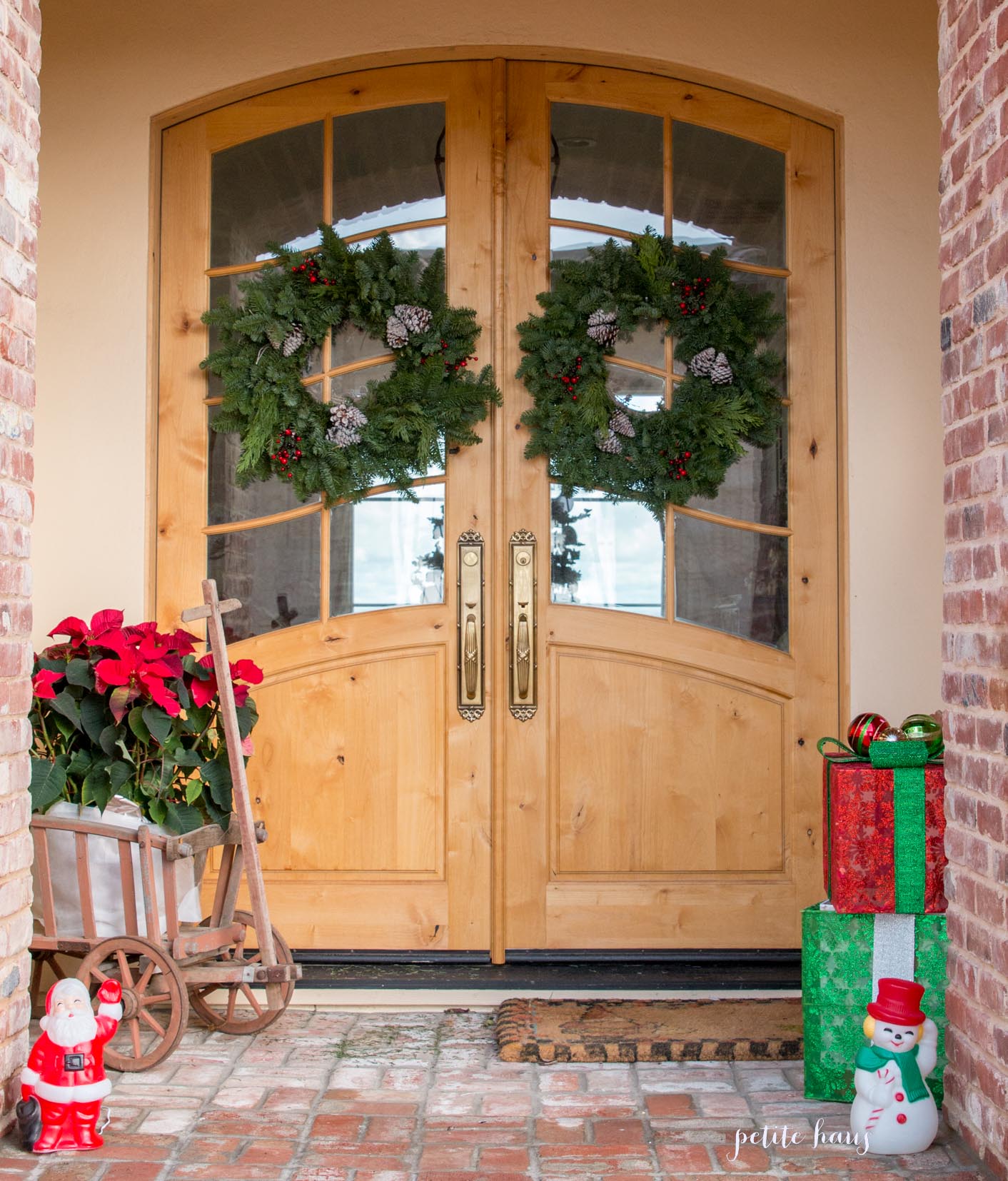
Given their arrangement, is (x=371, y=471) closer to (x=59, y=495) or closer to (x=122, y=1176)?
(x=59, y=495)

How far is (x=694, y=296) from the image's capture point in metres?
3.32

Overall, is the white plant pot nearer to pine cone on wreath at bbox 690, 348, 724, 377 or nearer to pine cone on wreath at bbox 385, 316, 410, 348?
pine cone on wreath at bbox 385, 316, 410, 348

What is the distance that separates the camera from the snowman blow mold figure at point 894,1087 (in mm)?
2143

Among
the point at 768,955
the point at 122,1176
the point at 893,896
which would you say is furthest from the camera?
the point at 768,955

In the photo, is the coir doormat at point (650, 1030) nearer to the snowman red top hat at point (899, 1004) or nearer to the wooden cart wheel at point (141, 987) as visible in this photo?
the snowman red top hat at point (899, 1004)

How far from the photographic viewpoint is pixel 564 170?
11.2 feet

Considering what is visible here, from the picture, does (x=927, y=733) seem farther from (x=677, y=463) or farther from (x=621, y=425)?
(x=621, y=425)

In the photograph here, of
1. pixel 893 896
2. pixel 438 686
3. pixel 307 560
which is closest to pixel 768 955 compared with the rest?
pixel 893 896

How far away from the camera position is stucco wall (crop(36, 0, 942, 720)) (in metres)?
3.28

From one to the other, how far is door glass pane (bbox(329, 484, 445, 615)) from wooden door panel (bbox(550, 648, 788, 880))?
449 mm

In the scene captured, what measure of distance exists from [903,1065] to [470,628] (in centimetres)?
162

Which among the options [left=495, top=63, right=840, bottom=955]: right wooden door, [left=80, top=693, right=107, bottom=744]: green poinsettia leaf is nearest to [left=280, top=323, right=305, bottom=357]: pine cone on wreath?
[left=495, top=63, right=840, bottom=955]: right wooden door

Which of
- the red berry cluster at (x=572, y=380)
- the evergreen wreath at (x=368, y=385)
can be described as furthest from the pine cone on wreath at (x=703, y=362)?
the evergreen wreath at (x=368, y=385)

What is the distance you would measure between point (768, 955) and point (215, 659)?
5.72 ft
